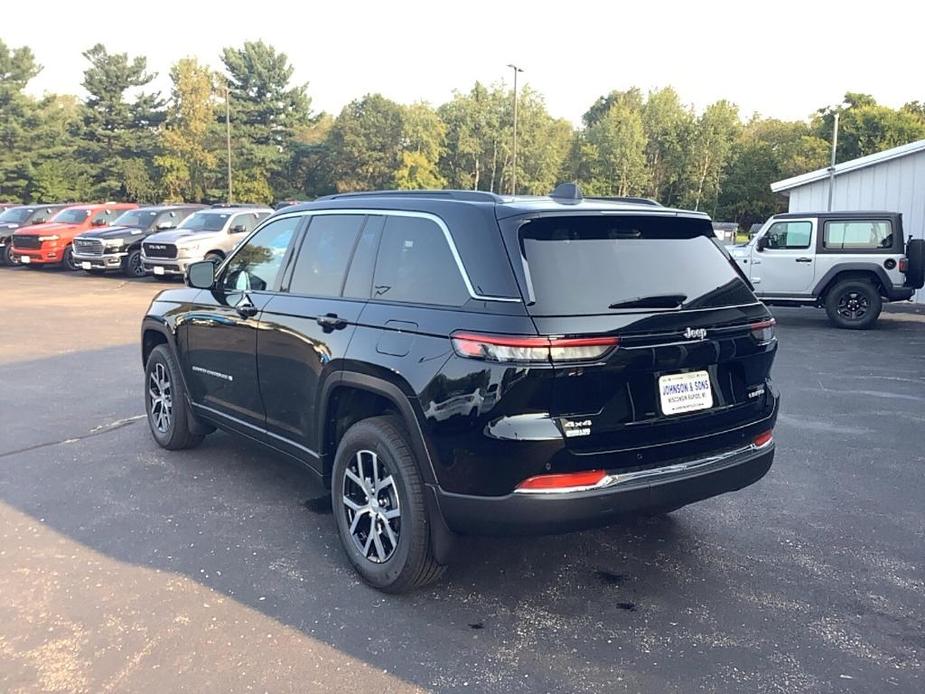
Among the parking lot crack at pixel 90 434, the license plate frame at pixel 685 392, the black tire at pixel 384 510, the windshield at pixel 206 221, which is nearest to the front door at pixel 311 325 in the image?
the black tire at pixel 384 510

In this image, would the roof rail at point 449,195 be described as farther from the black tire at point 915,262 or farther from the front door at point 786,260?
the black tire at point 915,262

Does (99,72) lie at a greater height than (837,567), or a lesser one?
greater

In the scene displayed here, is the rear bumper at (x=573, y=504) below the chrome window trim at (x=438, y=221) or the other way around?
below

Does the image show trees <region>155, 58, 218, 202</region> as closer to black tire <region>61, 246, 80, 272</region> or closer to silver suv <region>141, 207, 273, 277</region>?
black tire <region>61, 246, 80, 272</region>

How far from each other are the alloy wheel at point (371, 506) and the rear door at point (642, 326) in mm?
1007

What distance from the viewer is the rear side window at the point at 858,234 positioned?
43.6ft

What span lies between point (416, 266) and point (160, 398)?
3148mm

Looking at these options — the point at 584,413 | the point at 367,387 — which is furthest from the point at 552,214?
the point at 367,387

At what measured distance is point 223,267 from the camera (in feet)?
17.6

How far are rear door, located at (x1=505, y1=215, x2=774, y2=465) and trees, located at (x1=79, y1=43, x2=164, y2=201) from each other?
6039 centimetres

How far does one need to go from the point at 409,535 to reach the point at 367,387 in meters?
0.70

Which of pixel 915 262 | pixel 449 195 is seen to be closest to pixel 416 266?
pixel 449 195

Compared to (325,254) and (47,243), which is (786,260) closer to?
(325,254)

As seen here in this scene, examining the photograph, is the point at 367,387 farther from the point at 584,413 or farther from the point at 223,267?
the point at 223,267
